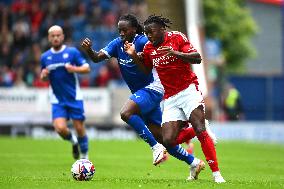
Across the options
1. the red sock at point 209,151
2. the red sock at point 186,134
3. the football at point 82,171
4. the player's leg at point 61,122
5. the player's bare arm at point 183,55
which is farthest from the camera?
the player's leg at point 61,122

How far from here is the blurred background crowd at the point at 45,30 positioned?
1268 inches

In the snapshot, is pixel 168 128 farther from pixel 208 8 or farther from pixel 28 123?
pixel 208 8

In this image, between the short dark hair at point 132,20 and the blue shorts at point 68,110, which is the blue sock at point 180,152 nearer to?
the short dark hair at point 132,20

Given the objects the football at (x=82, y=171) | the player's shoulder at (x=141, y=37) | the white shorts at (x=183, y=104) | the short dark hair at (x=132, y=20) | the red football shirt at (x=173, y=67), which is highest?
the short dark hair at (x=132, y=20)

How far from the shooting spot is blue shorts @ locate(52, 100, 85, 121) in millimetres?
18547

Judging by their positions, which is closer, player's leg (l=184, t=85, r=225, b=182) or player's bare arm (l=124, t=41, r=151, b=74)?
player's leg (l=184, t=85, r=225, b=182)

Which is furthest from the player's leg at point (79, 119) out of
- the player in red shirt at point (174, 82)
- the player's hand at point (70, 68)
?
the player in red shirt at point (174, 82)

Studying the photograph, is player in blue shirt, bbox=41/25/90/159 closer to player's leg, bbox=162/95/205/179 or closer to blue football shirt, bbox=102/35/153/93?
blue football shirt, bbox=102/35/153/93

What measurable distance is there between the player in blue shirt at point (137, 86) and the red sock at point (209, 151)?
929 mm

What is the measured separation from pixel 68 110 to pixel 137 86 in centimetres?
426

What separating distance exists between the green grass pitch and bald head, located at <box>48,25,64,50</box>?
256cm

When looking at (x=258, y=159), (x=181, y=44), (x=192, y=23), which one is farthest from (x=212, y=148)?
(x=192, y=23)

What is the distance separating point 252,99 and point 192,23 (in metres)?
6.70

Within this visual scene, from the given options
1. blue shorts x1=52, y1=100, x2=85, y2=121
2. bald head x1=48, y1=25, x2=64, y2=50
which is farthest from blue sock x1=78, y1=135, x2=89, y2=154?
bald head x1=48, y1=25, x2=64, y2=50
